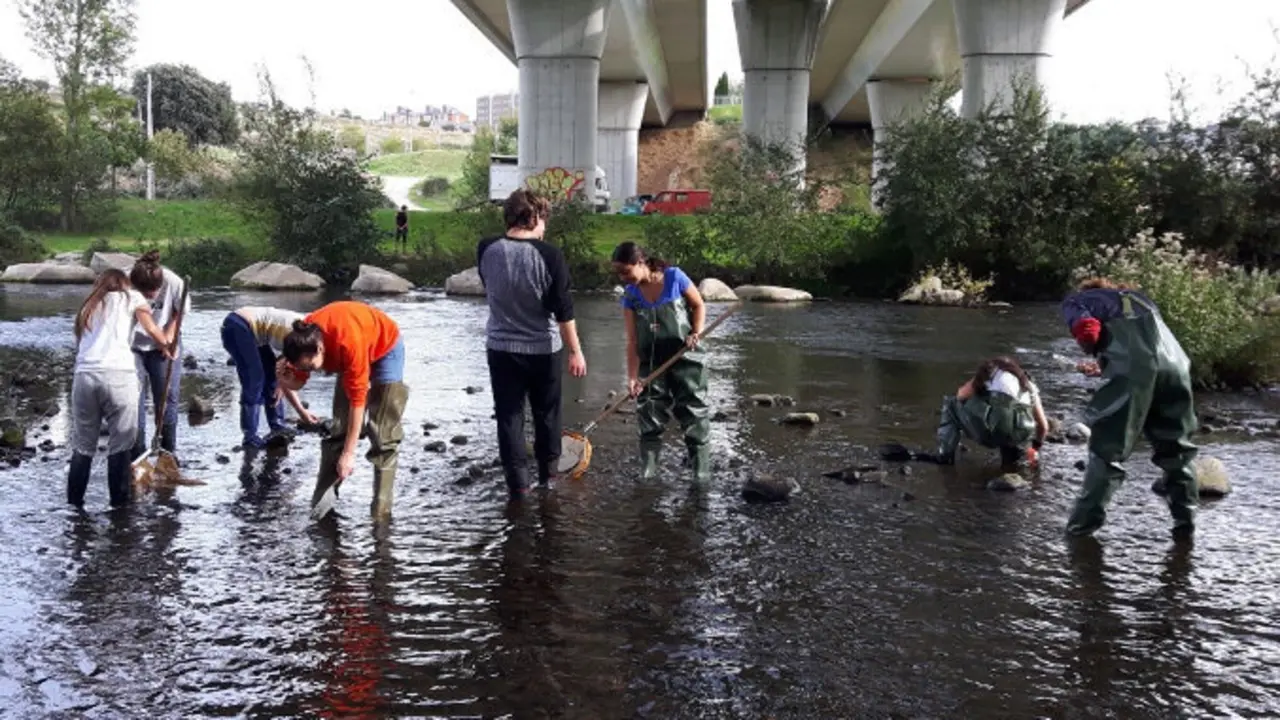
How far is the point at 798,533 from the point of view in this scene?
764 cm

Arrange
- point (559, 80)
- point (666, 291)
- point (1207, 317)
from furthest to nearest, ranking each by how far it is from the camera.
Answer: point (559, 80), point (1207, 317), point (666, 291)

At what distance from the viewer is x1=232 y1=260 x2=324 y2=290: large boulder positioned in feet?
105

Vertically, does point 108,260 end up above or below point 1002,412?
above

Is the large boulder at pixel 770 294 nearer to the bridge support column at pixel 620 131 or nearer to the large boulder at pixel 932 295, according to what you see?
the large boulder at pixel 932 295

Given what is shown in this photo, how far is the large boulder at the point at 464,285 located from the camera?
3111 centimetres

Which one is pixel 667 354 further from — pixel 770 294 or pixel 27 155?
pixel 27 155

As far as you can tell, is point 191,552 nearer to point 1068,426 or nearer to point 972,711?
point 972,711

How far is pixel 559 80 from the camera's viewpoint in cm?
3778

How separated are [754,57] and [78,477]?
44164 millimetres

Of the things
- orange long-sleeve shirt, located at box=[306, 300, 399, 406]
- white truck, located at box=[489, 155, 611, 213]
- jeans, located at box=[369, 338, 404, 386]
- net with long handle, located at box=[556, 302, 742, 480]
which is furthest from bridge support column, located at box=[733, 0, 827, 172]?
orange long-sleeve shirt, located at box=[306, 300, 399, 406]

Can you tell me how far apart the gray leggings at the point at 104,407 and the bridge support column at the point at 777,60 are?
41860mm

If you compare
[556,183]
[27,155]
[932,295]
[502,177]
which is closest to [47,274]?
[27,155]

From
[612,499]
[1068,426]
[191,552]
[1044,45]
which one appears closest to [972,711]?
[612,499]

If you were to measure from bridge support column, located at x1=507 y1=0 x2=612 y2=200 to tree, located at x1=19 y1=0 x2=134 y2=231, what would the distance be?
1999cm
